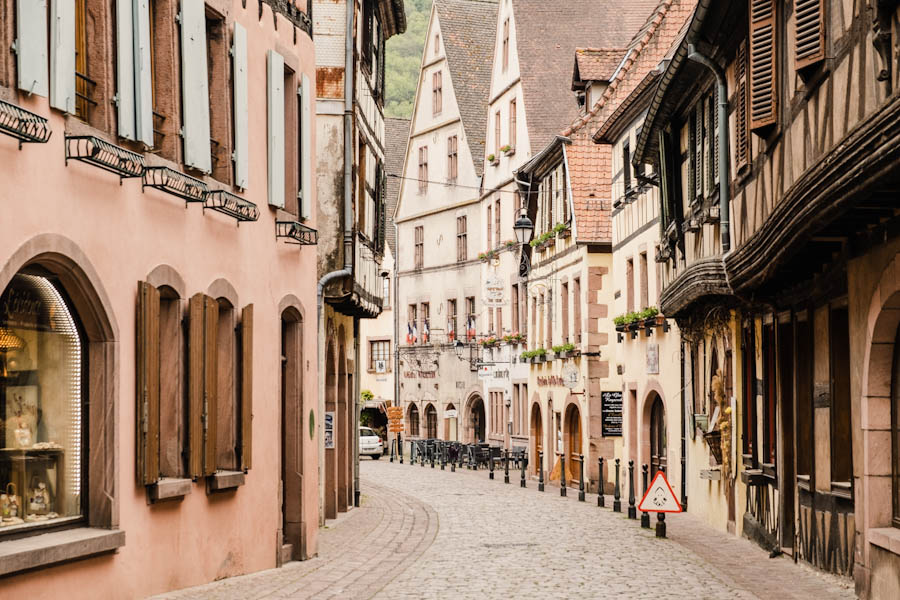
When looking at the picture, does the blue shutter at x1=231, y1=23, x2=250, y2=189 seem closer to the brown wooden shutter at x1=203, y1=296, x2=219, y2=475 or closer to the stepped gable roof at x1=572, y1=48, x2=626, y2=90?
the brown wooden shutter at x1=203, y1=296, x2=219, y2=475

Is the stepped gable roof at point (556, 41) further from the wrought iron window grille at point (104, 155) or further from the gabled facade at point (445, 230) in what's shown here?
the wrought iron window grille at point (104, 155)

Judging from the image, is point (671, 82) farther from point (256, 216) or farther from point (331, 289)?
point (256, 216)

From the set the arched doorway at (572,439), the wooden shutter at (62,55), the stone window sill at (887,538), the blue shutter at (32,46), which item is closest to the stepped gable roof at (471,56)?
the arched doorway at (572,439)

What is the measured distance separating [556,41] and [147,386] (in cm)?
3478

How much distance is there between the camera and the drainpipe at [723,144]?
17969 mm

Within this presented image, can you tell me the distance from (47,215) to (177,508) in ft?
11.8

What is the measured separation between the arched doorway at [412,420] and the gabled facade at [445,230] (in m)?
0.04

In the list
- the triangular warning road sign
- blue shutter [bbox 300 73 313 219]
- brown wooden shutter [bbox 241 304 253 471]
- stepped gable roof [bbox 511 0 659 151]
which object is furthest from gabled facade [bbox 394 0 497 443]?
brown wooden shutter [bbox 241 304 253 471]

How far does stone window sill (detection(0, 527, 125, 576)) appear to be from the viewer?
9289 mm

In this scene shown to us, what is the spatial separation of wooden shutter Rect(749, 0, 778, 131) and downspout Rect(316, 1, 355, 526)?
309 inches

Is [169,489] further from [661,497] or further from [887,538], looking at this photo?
[661,497]

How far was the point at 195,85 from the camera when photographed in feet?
42.0

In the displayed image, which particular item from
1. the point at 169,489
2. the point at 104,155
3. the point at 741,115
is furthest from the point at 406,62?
the point at 104,155

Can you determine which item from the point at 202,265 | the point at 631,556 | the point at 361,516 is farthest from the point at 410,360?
the point at 202,265
